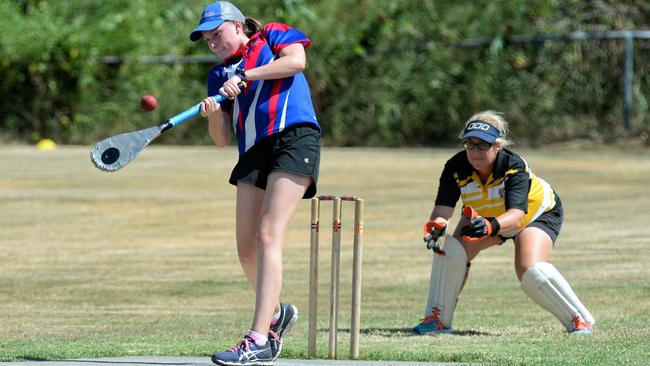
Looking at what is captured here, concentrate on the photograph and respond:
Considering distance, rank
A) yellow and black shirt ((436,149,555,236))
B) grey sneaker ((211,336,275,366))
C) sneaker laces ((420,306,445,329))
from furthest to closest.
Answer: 1. sneaker laces ((420,306,445,329))
2. yellow and black shirt ((436,149,555,236))
3. grey sneaker ((211,336,275,366))

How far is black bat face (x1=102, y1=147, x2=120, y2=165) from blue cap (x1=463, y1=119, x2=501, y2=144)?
2.41 m

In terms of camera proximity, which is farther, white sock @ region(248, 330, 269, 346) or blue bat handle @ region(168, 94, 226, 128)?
blue bat handle @ region(168, 94, 226, 128)

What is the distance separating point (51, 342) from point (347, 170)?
1473 centimetres

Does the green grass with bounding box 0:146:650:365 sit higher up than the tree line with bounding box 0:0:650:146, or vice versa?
the tree line with bounding box 0:0:650:146

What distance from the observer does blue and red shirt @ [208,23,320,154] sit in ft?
23.3

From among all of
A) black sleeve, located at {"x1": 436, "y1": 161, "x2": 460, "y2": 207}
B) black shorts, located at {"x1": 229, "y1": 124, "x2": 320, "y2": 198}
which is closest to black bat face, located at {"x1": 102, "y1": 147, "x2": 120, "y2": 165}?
black shorts, located at {"x1": 229, "y1": 124, "x2": 320, "y2": 198}

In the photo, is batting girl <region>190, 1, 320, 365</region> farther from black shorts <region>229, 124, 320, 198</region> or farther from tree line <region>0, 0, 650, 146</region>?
tree line <region>0, 0, 650, 146</region>

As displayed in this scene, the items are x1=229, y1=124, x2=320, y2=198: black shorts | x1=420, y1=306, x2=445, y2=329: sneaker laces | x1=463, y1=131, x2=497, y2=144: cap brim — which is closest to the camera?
x1=229, y1=124, x2=320, y2=198: black shorts

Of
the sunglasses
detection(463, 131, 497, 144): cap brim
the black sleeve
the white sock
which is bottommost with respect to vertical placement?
the white sock

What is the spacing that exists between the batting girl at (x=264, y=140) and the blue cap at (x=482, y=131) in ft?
5.53

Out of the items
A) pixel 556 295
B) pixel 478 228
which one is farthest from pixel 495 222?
pixel 556 295

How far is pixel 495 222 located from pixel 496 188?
18.2 inches

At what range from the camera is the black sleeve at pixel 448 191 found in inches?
348

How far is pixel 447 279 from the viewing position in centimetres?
927
